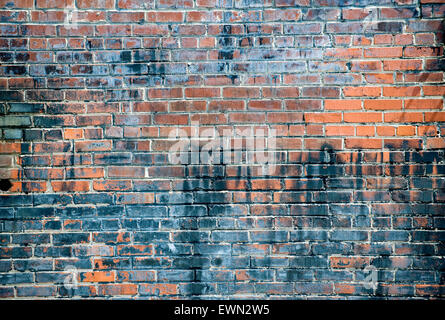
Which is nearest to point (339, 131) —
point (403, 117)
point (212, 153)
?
point (403, 117)

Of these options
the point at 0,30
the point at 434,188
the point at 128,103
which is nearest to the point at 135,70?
the point at 128,103

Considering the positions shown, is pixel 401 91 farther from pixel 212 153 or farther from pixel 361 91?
pixel 212 153

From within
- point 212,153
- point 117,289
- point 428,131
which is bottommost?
point 117,289

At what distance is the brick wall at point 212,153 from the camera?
5.48ft

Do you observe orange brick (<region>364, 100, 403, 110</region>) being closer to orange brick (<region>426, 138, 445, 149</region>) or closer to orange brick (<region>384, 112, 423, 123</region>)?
orange brick (<region>384, 112, 423, 123</region>)

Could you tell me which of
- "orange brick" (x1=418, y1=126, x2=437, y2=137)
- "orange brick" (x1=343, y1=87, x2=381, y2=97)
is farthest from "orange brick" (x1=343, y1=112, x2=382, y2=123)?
"orange brick" (x1=418, y1=126, x2=437, y2=137)

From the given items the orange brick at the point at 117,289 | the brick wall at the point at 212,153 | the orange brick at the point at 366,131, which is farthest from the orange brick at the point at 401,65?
the orange brick at the point at 117,289

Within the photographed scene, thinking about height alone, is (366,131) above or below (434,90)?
below

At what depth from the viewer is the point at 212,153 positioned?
1694mm

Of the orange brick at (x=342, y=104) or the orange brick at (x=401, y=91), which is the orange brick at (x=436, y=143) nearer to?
the orange brick at (x=401, y=91)

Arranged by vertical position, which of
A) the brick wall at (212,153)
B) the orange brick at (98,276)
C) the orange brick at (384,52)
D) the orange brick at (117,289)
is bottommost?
the orange brick at (117,289)

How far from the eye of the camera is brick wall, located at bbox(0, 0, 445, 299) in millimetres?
1669

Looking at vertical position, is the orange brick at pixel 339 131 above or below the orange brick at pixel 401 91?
below

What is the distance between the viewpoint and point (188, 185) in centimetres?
170
